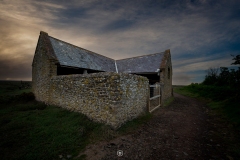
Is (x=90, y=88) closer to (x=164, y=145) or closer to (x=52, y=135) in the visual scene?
(x=52, y=135)

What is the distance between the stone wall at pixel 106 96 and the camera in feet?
18.3

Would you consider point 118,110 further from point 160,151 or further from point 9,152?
point 9,152

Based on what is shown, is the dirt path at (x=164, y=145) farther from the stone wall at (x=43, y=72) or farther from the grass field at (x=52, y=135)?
the stone wall at (x=43, y=72)

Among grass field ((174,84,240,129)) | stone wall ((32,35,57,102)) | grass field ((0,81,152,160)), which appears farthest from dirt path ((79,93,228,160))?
stone wall ((32,35,57,102))

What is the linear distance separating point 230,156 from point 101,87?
575 centimetres

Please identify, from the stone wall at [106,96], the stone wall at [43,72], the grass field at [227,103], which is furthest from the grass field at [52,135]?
the grass field at [227,103]

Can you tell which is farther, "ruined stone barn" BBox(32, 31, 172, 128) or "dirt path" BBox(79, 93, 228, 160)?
"ruined stone barn" BBox(32, 31, 172, 128)

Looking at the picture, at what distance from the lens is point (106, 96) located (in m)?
5.77

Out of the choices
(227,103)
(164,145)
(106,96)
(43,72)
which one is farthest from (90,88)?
(227,103)

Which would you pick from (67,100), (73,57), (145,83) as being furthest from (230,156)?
(73,57)

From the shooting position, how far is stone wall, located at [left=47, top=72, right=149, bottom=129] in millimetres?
5578

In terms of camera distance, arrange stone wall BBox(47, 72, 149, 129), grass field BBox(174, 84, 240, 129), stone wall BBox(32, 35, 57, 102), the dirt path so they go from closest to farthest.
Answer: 1. the dirt path
2. stone wall BBox(47, 72, 149, 129)
3. grass field BBox(174, 84, 240, 129)
4. stone wall BBox(32, 35, 57, 102)

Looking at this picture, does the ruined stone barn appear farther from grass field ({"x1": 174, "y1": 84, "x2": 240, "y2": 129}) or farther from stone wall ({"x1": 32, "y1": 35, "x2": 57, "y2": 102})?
grass field ({"x1": 174, "y1": 84, "x2": 240, "y2": 129})

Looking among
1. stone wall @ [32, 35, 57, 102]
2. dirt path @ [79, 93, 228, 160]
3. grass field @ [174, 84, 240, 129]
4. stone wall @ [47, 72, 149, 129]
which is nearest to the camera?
dirt path @ [79, 93, 228, 160]
